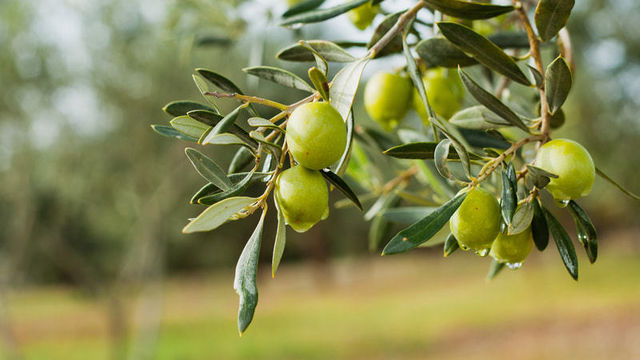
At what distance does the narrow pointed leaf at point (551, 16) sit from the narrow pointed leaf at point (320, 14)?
23 centimetres

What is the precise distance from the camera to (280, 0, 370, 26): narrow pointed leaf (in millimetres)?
781

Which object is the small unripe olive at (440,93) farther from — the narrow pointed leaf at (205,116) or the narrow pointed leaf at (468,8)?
the narrow pointed leaf at (205,116)

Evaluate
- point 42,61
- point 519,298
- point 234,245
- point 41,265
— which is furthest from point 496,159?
point 234,245

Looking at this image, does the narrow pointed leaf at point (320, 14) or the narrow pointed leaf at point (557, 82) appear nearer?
the narrow pointed leaf at point (557, 82)

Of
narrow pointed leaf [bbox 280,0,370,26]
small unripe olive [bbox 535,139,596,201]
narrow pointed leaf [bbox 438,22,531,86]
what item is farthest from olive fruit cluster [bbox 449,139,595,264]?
narrow pointed leaf [bbox 280,0,370,26]

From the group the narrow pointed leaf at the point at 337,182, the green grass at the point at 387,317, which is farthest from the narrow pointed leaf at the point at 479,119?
the green grass at the point at 387,317

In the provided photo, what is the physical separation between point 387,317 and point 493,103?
1600 cm

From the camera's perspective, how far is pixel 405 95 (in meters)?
0.98

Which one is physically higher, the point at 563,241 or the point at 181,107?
the point at 181,107

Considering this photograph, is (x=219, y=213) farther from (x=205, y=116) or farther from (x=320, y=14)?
(x=320, y=14)

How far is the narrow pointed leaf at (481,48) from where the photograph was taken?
2.18 ft

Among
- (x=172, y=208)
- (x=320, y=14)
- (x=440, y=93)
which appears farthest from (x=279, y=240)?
(x=172, y=208)

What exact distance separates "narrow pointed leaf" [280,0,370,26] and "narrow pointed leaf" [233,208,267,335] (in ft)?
1.14

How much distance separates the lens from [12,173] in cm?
840
